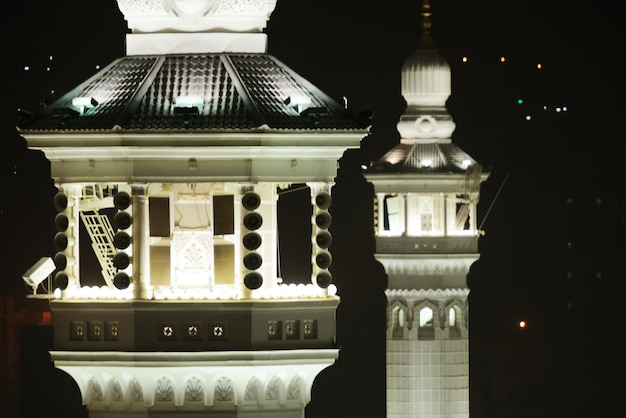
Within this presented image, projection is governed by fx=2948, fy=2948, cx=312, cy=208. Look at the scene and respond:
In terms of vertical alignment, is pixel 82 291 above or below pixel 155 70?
below

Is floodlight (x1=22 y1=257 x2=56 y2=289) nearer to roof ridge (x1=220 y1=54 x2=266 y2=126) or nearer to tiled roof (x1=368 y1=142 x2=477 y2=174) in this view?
roof ridge (x1=220 y1=54 x2=266 y2=126)

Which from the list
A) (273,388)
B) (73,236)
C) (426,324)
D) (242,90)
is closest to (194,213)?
(73,236)

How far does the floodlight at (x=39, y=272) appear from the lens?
33.6 m

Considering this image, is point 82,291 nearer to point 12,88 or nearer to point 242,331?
point 242,331

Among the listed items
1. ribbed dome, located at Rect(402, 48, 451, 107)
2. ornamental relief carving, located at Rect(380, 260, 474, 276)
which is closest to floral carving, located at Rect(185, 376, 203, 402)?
ribbed dome, located at Rect(402, 48, 451, 107)

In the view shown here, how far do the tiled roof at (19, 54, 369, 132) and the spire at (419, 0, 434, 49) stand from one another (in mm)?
32249

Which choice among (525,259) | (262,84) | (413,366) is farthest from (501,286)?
(262,84)

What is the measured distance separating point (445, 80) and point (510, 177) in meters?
9.84

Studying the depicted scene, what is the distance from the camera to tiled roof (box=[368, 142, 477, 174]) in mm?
66562

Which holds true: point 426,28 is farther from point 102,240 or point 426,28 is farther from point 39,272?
point 39,272

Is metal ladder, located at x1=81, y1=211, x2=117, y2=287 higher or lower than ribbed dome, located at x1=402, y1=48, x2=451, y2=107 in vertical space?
lower

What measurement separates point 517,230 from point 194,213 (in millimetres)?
43824

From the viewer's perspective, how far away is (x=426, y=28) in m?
65.9

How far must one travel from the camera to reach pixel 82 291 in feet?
108
